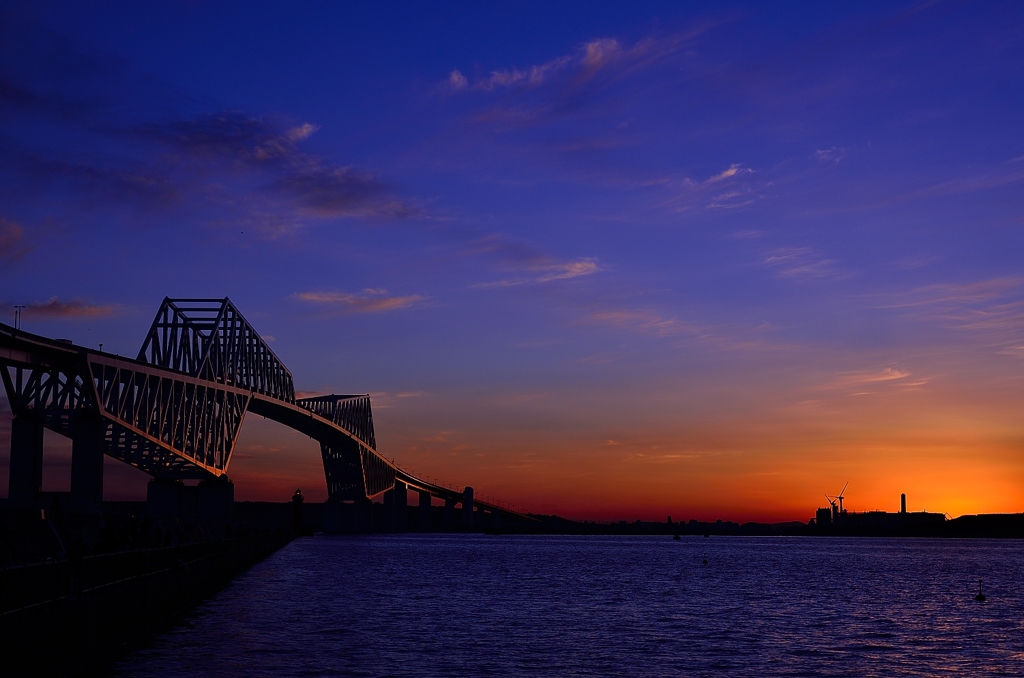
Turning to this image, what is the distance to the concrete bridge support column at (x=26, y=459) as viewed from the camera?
2280 inches

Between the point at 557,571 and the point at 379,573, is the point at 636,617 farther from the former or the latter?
the point at 557,571

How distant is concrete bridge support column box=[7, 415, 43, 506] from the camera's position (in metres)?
57.9

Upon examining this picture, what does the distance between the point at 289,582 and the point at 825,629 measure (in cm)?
3161

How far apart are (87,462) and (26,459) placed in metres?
4.52

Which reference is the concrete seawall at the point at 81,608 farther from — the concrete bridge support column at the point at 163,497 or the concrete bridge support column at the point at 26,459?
the concrete bridge support column at the point at 163,497

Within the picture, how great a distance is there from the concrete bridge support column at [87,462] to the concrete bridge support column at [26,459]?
97.8 inches

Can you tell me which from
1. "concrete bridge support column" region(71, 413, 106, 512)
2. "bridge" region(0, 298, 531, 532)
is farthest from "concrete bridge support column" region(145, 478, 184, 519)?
"concrete bridge support column" region(71, 413, 106, 512)

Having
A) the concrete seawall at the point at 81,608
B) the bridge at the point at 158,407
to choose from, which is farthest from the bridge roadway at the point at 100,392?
the concrete seawall at the point at 81,608

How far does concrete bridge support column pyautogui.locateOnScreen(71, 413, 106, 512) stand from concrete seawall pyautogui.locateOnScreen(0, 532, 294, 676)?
25.3 m

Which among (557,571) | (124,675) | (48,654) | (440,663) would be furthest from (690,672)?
(557,571)

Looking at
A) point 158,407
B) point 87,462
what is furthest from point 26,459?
point 158,407

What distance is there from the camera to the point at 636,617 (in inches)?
1665

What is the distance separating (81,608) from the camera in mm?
22766

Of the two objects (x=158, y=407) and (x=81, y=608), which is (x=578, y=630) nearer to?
(x=81, y=608)
